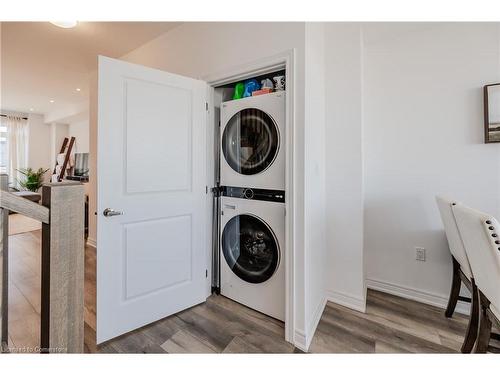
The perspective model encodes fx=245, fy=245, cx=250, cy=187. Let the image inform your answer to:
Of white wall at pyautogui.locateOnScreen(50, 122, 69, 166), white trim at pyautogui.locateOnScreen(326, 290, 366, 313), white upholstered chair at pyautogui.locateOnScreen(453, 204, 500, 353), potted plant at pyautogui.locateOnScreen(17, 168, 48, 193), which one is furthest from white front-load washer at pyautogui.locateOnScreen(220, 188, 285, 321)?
white wall at pyautogui.locateOnScreen(50, 122, 69, 166)

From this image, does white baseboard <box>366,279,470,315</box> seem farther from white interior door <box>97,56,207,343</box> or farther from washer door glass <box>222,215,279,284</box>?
white interior door <box>97,56,207,343</box>

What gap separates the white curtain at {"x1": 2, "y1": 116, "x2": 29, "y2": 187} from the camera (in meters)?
6.36

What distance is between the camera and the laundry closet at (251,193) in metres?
1.85

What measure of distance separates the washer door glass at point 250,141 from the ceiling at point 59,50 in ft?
4.14

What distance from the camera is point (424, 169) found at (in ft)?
7.10

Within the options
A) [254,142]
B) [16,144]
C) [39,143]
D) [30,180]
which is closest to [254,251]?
[254,142]

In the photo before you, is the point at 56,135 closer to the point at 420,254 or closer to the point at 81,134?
the point at 81,134

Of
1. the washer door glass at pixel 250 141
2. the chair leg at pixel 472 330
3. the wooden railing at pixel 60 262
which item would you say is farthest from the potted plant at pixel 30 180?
the chair leg at pixel 472 330

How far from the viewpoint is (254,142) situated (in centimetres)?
198

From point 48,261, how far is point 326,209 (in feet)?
6.41

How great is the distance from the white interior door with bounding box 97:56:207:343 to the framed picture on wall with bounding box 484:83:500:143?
7.33ft

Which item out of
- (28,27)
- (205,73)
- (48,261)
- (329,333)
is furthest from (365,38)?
(28,27)

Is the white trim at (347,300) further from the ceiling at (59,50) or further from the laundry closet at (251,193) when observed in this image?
the ceiling at (59,50)
